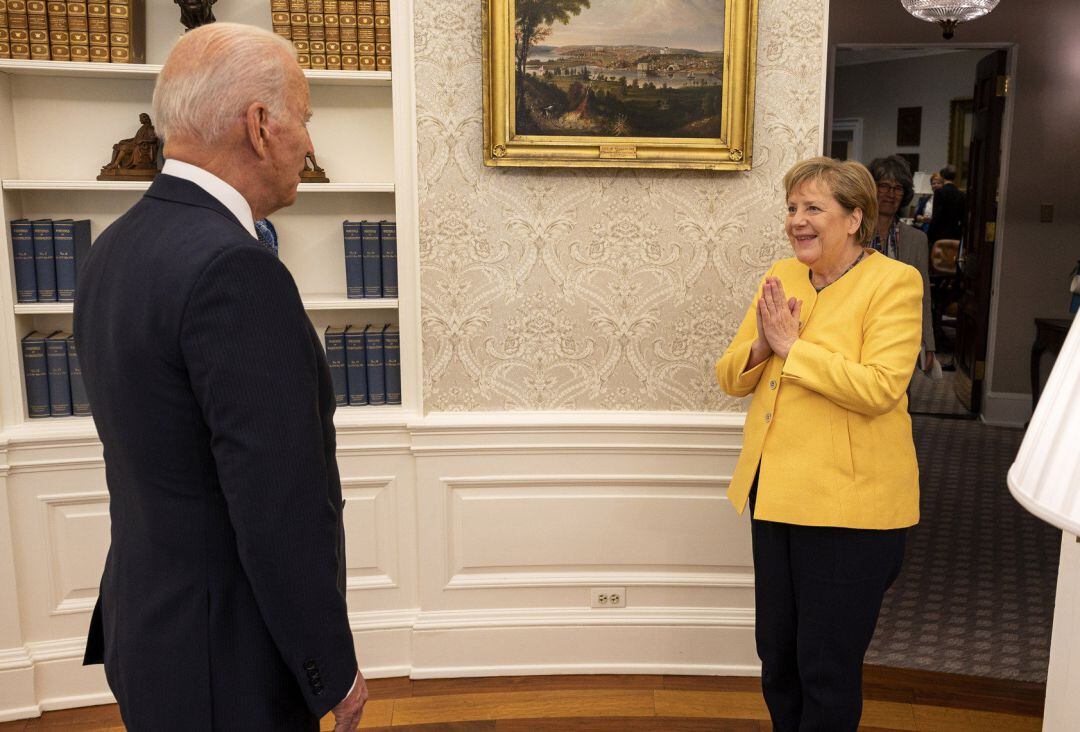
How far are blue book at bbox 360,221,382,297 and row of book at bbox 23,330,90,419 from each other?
88 centimetres

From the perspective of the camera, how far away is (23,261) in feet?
9.02

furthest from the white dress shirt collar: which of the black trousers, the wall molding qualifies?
the wall molding

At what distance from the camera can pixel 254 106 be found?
131 cm

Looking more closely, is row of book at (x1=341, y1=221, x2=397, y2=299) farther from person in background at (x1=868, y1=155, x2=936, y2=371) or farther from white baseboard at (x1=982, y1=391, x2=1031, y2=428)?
white baseboard at (x1=982, y1=391, x2=1031, y2=428)

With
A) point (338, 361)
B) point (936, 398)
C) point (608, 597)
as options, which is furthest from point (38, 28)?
point (936, 398)

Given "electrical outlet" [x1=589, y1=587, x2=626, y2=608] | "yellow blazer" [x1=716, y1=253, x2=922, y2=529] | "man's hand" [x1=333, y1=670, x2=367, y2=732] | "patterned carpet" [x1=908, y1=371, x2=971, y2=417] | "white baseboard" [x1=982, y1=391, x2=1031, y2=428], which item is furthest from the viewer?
"patterned carpet" [x1=908, y1=371, x2=971, y2=417]

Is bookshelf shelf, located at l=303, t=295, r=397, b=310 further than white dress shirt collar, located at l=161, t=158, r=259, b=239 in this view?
Yes

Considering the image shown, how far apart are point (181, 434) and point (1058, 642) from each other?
188cm

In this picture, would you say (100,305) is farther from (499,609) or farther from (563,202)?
(499,609)

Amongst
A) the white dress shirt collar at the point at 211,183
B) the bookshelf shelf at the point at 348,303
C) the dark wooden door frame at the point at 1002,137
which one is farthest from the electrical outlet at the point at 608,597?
the dark wooden door frame at the point at 1002,137

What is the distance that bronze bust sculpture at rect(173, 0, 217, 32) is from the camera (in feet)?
8.71

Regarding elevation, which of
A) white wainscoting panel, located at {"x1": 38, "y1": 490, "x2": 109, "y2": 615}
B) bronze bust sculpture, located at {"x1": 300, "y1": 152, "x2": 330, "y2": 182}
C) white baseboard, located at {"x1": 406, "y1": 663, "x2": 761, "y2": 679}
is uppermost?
bronze bust sculpture, located at {"x1": 300, "y1": 152, "x2": 330, "y2": 182}

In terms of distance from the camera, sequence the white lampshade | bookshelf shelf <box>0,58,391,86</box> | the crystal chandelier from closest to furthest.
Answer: the white lampshade, bookshelf shelf <box>0,58,391,86</box>, the crystal chandelier

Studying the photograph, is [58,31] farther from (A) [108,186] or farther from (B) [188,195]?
(B) [188,195]
